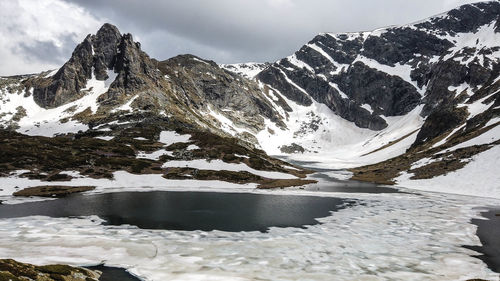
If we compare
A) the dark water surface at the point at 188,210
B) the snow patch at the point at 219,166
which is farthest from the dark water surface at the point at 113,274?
the snow patch at the point at 219,166

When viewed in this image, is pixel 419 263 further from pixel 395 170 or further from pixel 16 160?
pixel 395 170

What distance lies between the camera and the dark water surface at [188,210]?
1569 inches

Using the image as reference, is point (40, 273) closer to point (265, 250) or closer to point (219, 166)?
point (265, 250)

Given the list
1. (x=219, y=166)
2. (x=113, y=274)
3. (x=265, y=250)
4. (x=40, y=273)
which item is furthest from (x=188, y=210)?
(x=219, y=166)

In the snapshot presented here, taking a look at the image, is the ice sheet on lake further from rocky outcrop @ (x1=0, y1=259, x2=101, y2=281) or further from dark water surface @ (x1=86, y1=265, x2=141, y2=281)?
rocky outcrop @ (x1=0, y1=259, x2=101, y2=281)

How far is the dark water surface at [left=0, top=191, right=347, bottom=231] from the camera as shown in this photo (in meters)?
39.8

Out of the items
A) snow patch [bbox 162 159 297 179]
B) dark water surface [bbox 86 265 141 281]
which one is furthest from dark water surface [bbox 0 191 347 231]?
snow patch [bbox 162 159 297 179]

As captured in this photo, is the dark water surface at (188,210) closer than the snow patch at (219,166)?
Yes

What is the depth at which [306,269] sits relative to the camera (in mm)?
23859

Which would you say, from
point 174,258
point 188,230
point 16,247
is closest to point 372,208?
point 188,230

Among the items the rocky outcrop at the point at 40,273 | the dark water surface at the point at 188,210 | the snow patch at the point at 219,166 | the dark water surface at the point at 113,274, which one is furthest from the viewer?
the snow patch at the point at 219,166

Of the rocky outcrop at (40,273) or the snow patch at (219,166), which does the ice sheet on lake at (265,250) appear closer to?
the rocky outcrop at (40,273)

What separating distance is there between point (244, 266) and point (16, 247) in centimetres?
2002

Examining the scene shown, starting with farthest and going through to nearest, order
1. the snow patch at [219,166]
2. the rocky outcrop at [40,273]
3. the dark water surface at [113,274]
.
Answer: the snow patch at [219,166], the dark water surface at [113,274], the rocky outcrop at [40,273]
